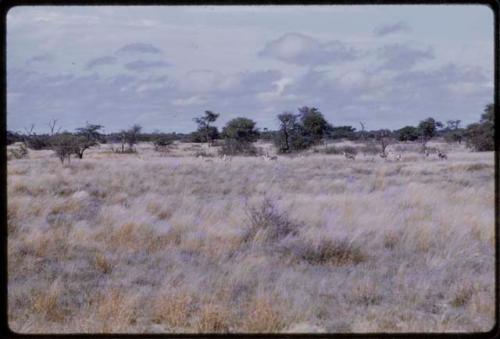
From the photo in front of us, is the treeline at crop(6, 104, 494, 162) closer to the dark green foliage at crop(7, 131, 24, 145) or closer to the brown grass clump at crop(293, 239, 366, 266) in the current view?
the dark green foliage at crop(7, 131, 24, 145)

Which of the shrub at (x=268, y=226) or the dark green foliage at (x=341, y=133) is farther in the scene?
the dark green foliage at (x=341, y=133)

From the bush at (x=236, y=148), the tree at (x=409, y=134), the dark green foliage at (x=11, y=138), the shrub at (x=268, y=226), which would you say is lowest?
the shrub at (x=268, y=226)

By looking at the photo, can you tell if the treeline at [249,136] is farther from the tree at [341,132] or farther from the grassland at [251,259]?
the grassland at [251,259]

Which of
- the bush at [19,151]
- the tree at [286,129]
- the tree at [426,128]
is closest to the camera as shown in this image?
the bush at [19,151]

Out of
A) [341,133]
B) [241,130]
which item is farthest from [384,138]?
[241,130]

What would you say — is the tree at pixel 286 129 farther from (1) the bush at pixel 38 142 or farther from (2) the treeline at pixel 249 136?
(1) the bush at pixel 38 142

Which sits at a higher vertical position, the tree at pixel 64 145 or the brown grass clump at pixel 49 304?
the tree at pixel 64 145

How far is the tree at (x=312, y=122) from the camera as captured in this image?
13.2 m

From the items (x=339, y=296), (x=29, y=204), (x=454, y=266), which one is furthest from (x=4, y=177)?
(x=29, y=204)

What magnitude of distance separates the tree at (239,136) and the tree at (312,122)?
3.27 feet

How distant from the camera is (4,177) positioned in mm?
3309

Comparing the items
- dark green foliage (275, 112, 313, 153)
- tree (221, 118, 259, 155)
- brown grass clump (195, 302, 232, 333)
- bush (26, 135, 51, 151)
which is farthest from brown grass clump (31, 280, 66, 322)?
dark green foliage (275, 112, 313, 153)

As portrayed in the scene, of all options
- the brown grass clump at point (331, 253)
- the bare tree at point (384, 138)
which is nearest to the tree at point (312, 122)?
the bare tree at point (384, 138)

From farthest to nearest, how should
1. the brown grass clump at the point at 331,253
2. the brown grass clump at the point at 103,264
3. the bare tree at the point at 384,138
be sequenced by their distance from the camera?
the bare tree at the point at 384,138 < the brown grass clump at the point at 331,253 < the brown grass clump at the point at 103,264
